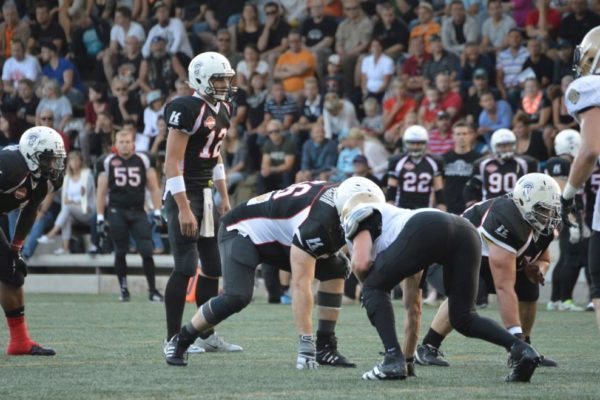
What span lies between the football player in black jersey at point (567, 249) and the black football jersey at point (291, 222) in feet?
18.8

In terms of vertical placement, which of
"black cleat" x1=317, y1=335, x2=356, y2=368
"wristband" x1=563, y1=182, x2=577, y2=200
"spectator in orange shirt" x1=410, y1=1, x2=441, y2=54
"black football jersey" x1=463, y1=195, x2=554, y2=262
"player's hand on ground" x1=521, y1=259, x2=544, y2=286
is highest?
"spectator in orange shirt" x1=410, y1=1, x2=441, y2=54

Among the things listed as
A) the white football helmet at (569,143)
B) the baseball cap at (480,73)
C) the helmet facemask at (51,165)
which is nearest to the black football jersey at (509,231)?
the helmet facemask at (51,165)

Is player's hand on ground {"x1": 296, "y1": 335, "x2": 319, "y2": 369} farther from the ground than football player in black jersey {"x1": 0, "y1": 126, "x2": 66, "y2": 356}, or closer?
closer

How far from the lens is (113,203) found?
48.2ft

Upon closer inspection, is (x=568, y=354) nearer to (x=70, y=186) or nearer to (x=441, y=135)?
(x=441, y=135)

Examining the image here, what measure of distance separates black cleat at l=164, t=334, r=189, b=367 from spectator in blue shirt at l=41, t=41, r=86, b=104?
12.3 metres

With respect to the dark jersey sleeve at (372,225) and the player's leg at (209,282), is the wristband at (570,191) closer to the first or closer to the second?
the dark jersey sleeve at (372,225)

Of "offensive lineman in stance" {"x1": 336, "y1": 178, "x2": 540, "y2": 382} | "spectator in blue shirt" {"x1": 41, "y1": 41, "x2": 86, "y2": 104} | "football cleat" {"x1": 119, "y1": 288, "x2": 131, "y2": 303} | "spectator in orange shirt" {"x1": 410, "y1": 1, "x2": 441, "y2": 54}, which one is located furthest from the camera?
"spectator in blue shirt" {"x1": 41, "y1": 41, "x2": 86, "y2": 104}

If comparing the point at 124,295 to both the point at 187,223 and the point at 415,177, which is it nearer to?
the point at 415,177

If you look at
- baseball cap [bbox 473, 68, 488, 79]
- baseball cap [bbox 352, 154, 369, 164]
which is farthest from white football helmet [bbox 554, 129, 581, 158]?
baseball cap [bbox 352, 154, 369, 164]

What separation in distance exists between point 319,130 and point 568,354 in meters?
8.08

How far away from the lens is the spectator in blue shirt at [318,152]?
16.0 meters

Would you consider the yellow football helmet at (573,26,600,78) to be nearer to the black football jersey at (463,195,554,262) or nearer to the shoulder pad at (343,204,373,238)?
the black football jersey at (463,195,554,262)

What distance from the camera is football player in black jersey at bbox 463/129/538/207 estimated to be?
13.5 metres
